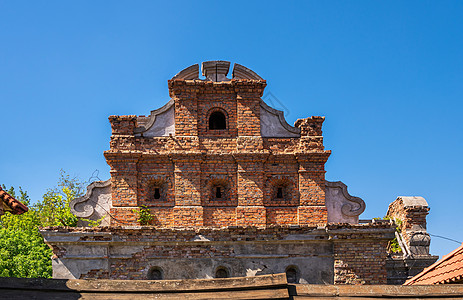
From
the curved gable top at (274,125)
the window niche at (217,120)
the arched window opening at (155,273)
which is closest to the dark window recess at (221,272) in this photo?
the arched window opening at (155,273)

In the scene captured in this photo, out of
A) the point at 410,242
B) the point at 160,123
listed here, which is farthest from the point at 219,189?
the point at 410,242

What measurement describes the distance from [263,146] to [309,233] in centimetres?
340

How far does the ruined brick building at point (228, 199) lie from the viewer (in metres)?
17.4

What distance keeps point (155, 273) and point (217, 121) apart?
5666mm

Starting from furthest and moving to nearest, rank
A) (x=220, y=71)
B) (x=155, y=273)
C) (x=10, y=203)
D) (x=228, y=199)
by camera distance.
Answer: (x=220, y=71) → (x=228, y=199) → (x=155, y=273) → (x=10, y=203)

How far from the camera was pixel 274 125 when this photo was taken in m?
19.9

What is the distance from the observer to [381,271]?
1764 cm

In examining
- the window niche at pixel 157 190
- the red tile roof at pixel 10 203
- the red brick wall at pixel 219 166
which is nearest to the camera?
the red tile roof at pixel 10 203

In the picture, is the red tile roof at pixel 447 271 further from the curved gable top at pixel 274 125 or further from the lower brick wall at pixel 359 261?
the curved gable top at pixel 274 125

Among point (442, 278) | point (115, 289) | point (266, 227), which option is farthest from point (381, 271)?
point (115, 289)

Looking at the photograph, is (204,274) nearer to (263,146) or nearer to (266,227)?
(266,227)

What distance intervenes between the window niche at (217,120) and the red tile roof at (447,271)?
9.05 m

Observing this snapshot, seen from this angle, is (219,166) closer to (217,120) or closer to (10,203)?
(217,120)

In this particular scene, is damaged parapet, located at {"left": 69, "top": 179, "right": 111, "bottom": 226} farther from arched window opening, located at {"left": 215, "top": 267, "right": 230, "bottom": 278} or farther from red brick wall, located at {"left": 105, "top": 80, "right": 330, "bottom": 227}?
arched window opening, located at {"left": 215, "top": 267, "right": 230, "bottom": 278}
